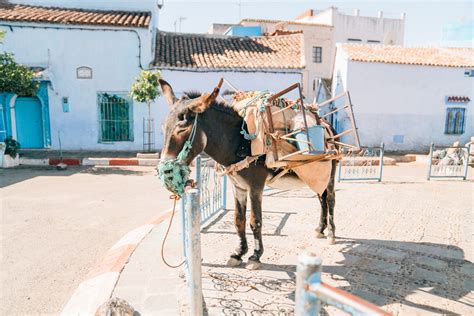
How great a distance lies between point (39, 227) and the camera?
18.9ft

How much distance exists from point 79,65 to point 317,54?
18105mm

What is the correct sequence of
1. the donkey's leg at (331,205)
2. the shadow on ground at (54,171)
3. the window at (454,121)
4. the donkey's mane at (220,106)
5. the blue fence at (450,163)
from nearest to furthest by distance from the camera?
the donkey's mane at (220,106), the donkey's leg at (331,205), the shadow on ground at (54,171), the blue fence at (450,163), the window at (454,121)

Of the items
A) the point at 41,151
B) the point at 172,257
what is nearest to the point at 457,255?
the point at 172,257

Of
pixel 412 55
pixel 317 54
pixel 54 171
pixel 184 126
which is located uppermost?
pixel 317 54

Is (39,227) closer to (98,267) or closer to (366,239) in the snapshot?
(98,267)

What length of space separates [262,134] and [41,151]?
1433 centimetres

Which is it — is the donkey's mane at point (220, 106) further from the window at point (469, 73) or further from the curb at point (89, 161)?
the window at point (469, 73)

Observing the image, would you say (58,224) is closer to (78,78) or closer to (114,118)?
(114,118)

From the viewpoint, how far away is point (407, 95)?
17.8 metres

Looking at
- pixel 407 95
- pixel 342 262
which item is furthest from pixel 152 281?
pixel 407 95

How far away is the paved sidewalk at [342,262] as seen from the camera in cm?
339

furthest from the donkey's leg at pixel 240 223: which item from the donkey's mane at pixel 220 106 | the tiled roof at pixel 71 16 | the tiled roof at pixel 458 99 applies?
the tiled roof at pixel 458 99

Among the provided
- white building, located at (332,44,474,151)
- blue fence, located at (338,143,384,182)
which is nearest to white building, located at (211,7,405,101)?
white building, located at (332,44,474,151)

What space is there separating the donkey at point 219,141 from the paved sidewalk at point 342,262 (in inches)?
20.6
